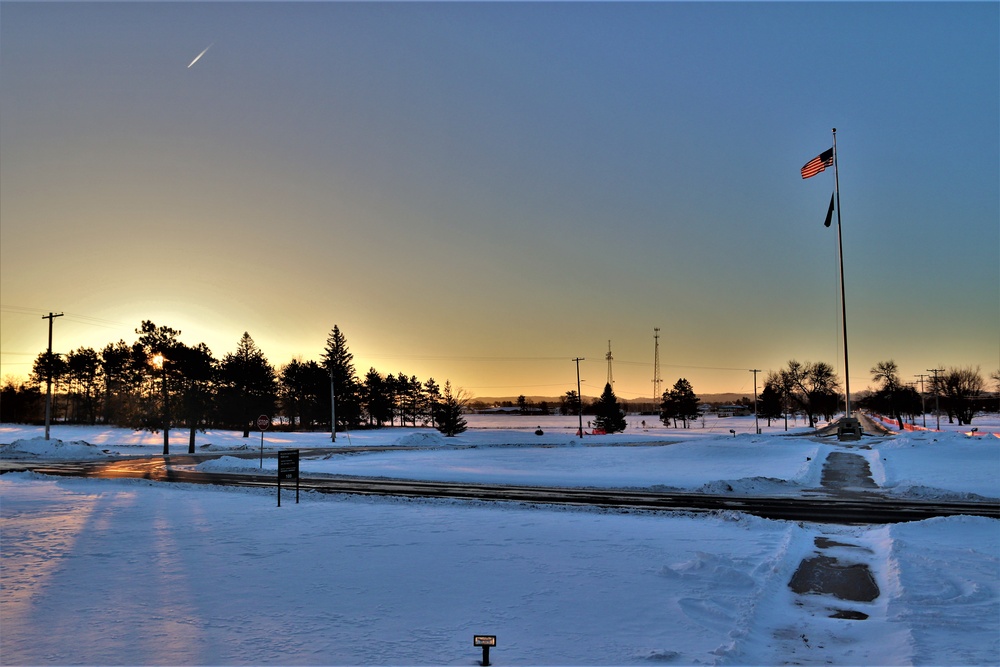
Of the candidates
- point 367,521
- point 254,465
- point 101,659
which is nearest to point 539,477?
point 367,521

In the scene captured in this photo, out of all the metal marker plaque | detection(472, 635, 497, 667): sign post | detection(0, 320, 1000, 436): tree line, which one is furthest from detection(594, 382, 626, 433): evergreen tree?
detection(472, 635, 497, 667): sign post

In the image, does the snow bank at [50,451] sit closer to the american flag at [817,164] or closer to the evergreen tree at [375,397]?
the american flag at [817,164]

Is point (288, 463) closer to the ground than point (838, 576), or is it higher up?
higher up

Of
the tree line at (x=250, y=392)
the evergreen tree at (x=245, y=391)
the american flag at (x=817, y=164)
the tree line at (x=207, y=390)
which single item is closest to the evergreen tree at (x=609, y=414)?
the tree line at (x=250, y=392)

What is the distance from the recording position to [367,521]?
57.0 feet

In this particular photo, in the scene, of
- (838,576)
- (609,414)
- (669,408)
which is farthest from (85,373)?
(838,576)

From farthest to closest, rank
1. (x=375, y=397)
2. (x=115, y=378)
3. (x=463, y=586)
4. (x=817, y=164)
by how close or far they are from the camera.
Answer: (x=375, y=397)
(x=115, y=378)
(x=817, y=164)
(x=463, y=586)

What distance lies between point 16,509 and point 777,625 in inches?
846

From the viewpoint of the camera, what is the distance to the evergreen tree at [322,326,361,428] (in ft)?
333

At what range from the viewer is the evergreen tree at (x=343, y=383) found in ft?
333

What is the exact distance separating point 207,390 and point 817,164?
175ft

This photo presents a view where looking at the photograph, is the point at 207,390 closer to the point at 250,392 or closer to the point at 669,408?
the point at 250,392

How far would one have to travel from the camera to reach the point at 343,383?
10288 centimetres

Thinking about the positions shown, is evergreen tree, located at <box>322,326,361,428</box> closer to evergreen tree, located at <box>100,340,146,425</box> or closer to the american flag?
evergreen tree, located at <box>100,340,146,425</box>
